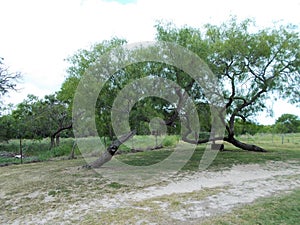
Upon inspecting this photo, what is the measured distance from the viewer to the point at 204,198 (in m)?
3.67

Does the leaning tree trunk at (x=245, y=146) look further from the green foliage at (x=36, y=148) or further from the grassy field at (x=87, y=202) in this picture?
the green foliage at (x=36, y=148)

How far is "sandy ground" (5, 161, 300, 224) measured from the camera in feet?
10.2

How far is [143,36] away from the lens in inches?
293

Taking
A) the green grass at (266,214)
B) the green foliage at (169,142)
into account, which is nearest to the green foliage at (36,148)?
the green foliage at (169,142)

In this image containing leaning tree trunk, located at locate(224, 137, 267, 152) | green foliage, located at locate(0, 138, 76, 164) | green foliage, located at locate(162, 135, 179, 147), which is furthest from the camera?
green foliage, located at locate(162, 135, 179, 147)

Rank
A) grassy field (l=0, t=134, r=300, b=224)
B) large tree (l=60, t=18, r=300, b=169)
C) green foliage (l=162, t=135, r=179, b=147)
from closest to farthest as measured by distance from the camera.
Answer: grassy field (l=0, t=134, r=300, b=224), large tree (l=60, t=18, r=300, b=169), green foliage (l=162, t=135, r=179, b=147)

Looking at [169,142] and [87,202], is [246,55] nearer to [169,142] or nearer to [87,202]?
[87,202]

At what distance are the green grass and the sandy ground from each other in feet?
0.56

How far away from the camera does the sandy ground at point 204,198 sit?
3.11m

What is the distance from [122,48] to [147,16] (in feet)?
5.36

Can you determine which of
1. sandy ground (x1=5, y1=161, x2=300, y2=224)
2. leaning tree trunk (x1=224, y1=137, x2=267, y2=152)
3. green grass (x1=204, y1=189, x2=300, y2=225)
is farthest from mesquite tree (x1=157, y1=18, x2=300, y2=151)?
green grass (x1=204, y1=189, x2=300, y2=225)

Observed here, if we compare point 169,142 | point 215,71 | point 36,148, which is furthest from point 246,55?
point 36,148

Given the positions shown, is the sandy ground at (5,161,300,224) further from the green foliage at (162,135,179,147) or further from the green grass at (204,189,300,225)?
the green foliage at (162,135,179,147)

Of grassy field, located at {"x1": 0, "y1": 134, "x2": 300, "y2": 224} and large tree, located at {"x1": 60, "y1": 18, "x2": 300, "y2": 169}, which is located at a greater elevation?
large tree, located at {"x1": 60, "y1": 18, "x2": 300, "y2": 169}
